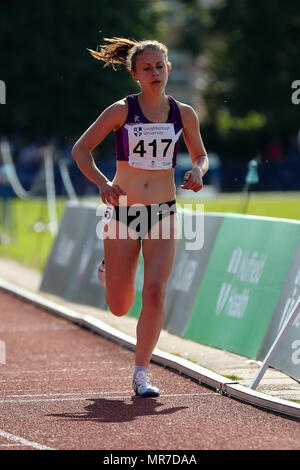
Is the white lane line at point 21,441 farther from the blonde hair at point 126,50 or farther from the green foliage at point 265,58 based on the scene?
the green foliage at point 265,58

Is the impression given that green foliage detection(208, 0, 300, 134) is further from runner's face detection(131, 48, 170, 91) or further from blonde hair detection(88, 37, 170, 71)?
runner's face detection(131, 48, 170, 91)

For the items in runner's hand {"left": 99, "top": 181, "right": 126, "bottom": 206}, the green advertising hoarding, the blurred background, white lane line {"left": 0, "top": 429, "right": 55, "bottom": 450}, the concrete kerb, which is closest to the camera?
white lane line {"left": 0, "top": 429, "right": 55, "bottom": 450}

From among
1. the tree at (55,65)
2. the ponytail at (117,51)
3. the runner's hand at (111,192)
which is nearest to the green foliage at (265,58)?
the tree at (55,65)

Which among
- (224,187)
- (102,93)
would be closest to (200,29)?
(102,93)

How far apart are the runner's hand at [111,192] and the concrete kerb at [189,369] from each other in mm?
1469

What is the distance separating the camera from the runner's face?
7.82 meters

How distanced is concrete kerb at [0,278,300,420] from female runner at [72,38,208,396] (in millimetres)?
496

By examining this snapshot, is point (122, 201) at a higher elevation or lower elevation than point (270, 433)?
higher

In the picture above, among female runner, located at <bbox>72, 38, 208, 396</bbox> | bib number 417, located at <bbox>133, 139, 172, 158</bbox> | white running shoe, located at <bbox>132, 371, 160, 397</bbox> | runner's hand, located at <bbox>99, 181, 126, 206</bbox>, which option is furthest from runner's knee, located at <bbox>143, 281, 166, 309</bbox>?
bib number 417, located at <bbox>133, 139, 172, 158</bbox>

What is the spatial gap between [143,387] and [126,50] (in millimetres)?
2289

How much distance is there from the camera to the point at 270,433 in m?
6.55

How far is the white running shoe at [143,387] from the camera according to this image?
25.7 feet

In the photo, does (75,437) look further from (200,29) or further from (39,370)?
(200,29)

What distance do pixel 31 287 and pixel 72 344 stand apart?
4.79 metres
